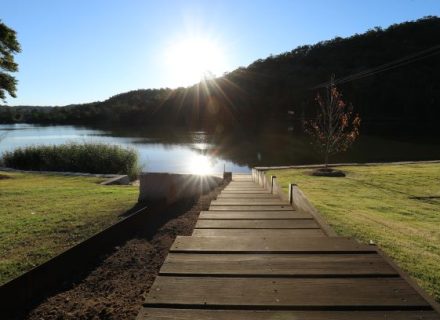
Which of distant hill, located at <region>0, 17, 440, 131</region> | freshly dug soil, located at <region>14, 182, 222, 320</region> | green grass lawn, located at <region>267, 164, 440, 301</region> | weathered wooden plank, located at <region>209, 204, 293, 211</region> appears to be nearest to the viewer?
freshly dug soil, located at <region>14, 182, 222, 320</region>

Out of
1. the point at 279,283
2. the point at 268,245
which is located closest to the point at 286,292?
the point at 279,283

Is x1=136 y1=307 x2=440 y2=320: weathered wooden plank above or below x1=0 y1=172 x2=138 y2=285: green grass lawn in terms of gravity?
above

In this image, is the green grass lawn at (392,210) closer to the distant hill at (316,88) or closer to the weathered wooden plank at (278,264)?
the weathered wooden plank at (278,264)

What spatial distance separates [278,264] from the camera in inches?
98.3

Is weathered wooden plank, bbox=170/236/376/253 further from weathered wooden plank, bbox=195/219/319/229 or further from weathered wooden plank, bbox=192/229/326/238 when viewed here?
weathered wooden plank, bbox=195/219/319/229

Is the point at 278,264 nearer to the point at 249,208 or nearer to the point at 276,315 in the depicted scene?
the point at 276,315

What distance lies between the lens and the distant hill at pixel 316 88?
7588cm

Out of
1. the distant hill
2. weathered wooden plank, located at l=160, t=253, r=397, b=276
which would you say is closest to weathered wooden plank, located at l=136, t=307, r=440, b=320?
weathered wooden plank, located at l=160, t=253, r=397, b=276

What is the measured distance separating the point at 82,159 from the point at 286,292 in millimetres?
18667

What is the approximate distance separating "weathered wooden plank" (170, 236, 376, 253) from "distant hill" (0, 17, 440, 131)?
61.0m

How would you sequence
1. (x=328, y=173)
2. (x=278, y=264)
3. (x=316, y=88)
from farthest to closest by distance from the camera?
(x=316, y=88), (x=328, y=173), (x=278, y=264)

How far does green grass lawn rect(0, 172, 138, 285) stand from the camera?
13.7 feet

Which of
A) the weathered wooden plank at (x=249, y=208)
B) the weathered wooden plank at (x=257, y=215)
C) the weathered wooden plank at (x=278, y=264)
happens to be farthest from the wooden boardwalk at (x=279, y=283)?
the weathered wooden plank at (x=249, y=208)

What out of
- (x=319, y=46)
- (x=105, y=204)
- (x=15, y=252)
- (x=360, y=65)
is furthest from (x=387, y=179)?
(x=319, y=46)
